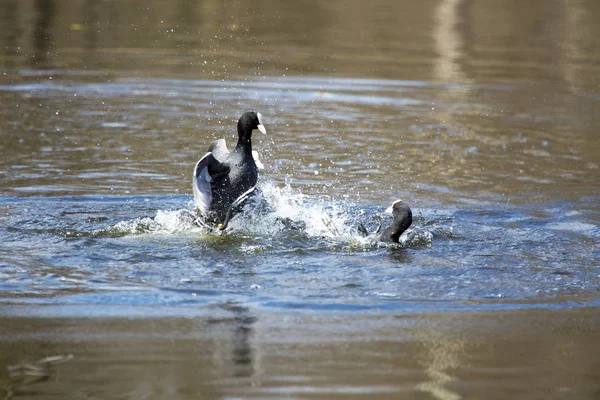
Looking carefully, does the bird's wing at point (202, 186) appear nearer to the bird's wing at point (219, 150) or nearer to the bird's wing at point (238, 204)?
the bird's wing at point (238, 204)

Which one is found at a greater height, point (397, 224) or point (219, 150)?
point (219, 150)

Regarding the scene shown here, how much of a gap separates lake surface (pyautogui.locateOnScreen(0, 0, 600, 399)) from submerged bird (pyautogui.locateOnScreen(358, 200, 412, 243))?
8cm

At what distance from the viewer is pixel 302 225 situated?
22.8ft

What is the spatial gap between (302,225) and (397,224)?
0.76m

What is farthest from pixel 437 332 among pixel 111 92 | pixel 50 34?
pixel 50 34

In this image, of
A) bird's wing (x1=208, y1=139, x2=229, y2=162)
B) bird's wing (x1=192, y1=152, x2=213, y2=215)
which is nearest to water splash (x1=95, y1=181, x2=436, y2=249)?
bird's wing (x1=192, y1=152, x2=213, y2=215)

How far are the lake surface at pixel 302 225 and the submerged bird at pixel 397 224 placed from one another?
0.08 m

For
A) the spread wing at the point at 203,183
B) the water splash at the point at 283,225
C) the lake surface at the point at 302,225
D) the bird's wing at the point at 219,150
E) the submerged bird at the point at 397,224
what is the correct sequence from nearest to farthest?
1. the lake surface at the point at 302,225
2. the submerged bird at the point at 397,224
3. the water splash at the point at 283,225
4. the spread wing at the point at 203,183
5. the bird's wing at the point at 219,150

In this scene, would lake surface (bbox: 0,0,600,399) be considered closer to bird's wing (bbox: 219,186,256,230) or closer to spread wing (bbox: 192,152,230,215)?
bird's wing (bbox: 219,186,256,230)

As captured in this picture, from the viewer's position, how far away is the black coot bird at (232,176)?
713 cm

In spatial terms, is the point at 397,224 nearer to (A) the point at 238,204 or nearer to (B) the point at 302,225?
(B) the point at 302,225

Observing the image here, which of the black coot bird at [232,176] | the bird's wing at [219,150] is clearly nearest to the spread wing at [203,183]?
the black coot bird at [232,176]

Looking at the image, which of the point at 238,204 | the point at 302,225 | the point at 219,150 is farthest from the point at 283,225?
the point at 219,150

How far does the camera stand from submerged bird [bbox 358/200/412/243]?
652 cm
